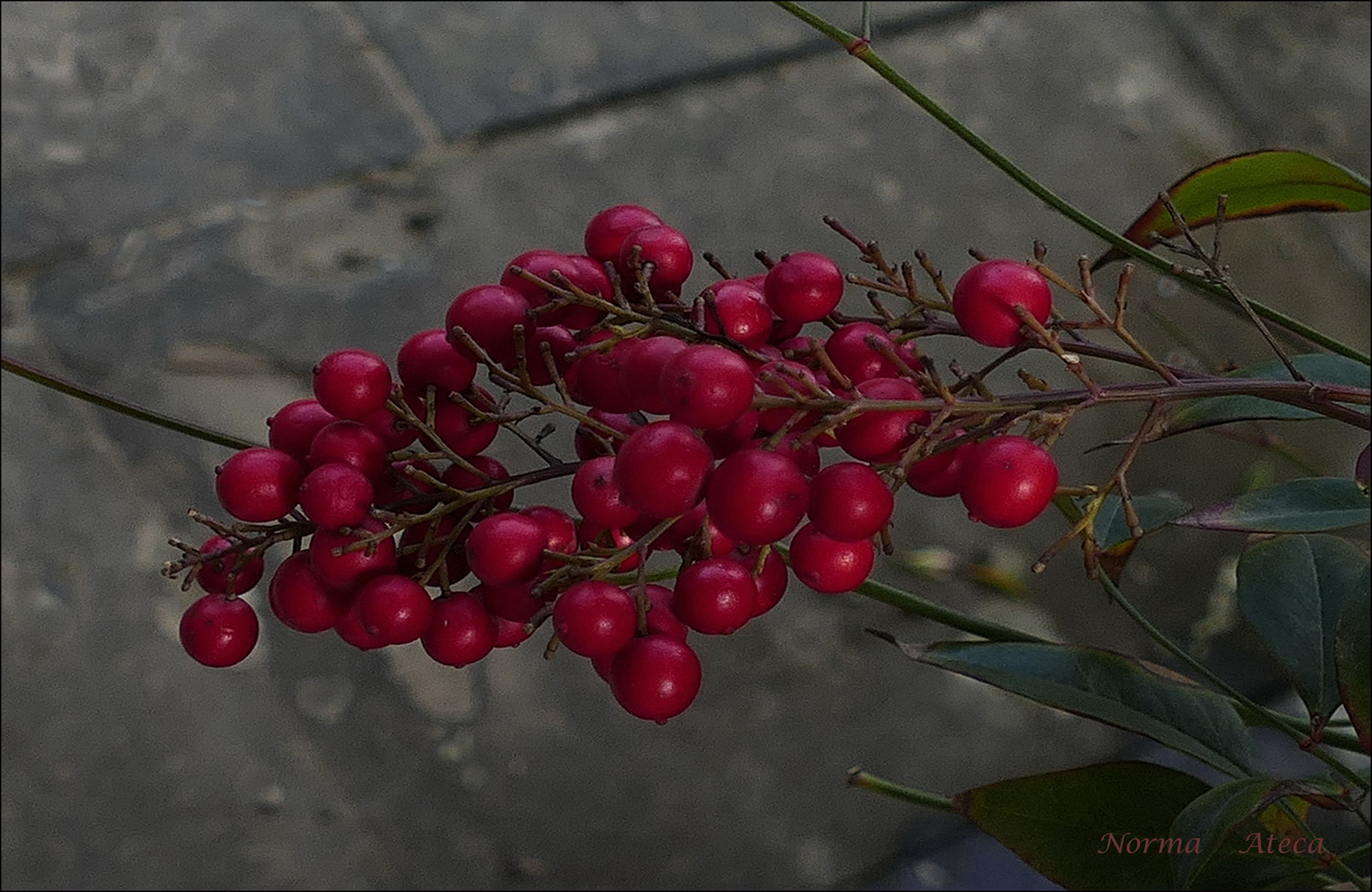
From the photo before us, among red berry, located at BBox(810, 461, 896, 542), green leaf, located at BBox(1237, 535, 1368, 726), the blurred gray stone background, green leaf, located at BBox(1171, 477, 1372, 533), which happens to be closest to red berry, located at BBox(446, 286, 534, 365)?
red berry, located at BBox(810, 461, 896, 542)

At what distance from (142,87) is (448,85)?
302 mm

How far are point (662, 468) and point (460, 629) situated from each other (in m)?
0.10

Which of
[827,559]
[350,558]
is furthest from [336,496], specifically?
[827,559]

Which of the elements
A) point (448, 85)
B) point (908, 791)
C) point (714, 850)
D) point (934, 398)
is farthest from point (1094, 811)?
point (448, 85)

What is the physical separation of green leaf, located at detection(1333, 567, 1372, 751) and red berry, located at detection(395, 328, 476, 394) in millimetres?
261

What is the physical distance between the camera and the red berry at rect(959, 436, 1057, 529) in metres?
0.33

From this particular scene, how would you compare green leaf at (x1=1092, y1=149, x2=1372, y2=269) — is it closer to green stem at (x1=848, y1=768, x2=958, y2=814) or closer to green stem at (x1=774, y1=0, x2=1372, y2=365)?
green stem at (x1=774, y1=0, x2=1372, y2=365)

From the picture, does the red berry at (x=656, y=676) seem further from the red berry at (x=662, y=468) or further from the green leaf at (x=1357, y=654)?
the green leaf at (x=1357, y=654)

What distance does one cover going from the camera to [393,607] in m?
0.37

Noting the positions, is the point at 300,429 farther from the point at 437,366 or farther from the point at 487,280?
the point at 487,280

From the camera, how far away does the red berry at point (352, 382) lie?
0.37 m

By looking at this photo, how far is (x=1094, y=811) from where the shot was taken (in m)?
0.50

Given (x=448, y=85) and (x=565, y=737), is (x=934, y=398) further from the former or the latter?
(x=448, y=85)

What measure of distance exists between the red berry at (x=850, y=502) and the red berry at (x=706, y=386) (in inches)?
1.2
